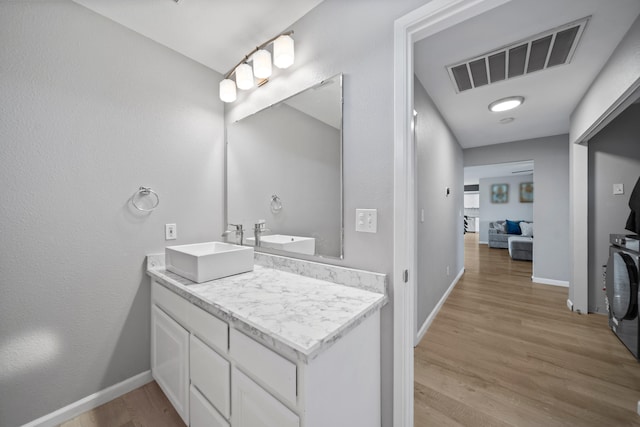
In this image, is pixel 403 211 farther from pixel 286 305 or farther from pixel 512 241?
pixel 512 241

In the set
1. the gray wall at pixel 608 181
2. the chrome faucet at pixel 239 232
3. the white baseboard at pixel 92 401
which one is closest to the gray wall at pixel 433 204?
the gray wall at pixel 608 181

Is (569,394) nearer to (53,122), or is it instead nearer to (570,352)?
(570,352)

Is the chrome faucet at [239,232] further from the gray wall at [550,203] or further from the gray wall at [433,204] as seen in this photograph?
the gray wall at [550,203]

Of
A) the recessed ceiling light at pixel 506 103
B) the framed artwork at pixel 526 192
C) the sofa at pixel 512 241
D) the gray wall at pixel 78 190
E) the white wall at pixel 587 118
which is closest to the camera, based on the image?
the gray wall at pixel 78 190

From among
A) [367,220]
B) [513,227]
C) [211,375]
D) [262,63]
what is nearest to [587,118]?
[367,220]

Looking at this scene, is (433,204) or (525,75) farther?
(433,204)

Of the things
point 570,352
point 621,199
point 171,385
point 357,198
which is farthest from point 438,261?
point 171,385

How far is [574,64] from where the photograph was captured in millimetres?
1949

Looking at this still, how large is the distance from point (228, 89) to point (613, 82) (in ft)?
9.47

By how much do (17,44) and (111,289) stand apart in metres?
1.40

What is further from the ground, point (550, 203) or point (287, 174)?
point (287, 174)

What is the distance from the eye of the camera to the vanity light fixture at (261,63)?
4.68 ft

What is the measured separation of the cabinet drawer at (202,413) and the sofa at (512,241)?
6646mm

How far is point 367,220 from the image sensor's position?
47.4 inches
